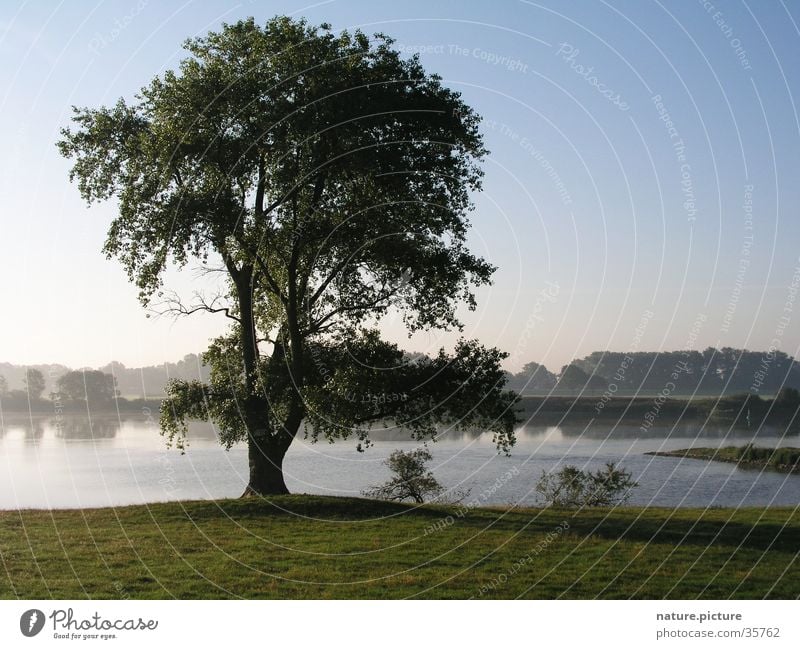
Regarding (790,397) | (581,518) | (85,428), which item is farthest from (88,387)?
(790,397)

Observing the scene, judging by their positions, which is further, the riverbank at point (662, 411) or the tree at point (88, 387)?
the riverbank at point (662, 411)

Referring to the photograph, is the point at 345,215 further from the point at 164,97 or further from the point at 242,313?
the point at 164,97

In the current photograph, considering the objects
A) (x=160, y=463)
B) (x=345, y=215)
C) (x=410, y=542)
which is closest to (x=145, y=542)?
(x=410, y=542)

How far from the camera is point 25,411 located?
4198 inches

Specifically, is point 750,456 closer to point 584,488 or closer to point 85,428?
point 584,488

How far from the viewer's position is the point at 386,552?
20.2 m

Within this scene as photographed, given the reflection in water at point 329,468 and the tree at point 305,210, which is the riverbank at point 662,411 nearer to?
A: the reflection in water at point 329,468

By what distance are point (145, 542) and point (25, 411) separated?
94949 mm

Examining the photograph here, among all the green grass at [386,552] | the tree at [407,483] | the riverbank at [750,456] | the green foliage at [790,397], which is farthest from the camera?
the green foliage at [790,397]

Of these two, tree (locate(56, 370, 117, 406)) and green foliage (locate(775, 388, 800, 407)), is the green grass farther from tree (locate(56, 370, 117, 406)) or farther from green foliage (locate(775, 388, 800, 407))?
green foliage (locate(775, 388, 800, 407))

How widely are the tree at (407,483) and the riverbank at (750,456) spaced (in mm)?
34248

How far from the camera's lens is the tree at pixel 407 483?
3744 centimetres

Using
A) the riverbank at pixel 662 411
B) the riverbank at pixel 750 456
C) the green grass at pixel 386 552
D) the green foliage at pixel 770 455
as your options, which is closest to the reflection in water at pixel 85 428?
the riverbank at pixel 662 411

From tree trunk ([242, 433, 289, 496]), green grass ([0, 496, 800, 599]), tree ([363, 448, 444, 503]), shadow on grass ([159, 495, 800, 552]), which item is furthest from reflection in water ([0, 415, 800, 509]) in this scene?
green grass ([0, 496, 800, 599])
